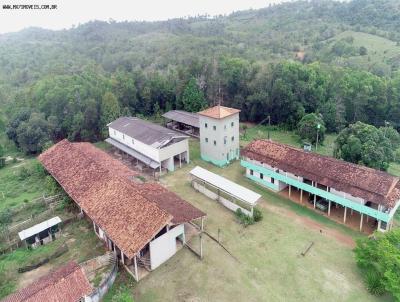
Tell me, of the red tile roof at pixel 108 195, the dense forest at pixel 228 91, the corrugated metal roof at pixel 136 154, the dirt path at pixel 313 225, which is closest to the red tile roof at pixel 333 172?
→ the dirt path at pixel 313 225

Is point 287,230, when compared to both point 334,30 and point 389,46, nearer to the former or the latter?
point 389,46

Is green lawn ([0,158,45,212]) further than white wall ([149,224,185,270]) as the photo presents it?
Yes

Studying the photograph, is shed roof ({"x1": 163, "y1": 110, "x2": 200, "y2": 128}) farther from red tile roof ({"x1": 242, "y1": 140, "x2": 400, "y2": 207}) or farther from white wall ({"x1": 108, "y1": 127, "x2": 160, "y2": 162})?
red tile roof ({"x1": 242, "y1": 140, "x2": 400, "y2": 207})

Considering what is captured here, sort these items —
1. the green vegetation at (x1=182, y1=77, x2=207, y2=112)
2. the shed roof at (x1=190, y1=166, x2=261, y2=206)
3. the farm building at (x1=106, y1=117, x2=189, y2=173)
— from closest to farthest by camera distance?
1. the shed roof at (x1=190, y1=166, x2=261, y2=206)
2. the farm building at (x1=106, y1=117, x2=189, y2=173)
3. the green vegetation at (x1=182, y1=77, x2=207, y2=112)

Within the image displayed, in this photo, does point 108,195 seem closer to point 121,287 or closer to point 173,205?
point 173,205

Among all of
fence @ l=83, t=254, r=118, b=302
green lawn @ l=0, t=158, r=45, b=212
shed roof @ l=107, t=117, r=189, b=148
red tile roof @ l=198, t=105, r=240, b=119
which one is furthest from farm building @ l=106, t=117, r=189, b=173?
fence @ l=83, t=254, r=118, b=302
